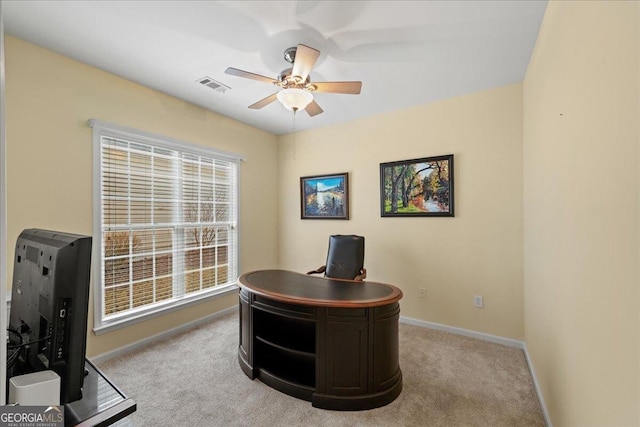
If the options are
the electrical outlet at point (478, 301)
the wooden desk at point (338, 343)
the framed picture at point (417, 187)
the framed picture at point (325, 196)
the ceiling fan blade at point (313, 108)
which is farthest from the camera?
the framed picture at point (325, 196)

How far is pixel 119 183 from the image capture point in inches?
112

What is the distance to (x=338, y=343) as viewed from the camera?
6.68ft

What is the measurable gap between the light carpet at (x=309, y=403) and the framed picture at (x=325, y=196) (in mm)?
1864

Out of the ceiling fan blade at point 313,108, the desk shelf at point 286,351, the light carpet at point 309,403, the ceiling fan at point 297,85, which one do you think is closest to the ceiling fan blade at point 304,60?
the ceiling fan at point 297,85

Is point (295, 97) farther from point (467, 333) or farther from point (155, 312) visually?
point (467, 333)

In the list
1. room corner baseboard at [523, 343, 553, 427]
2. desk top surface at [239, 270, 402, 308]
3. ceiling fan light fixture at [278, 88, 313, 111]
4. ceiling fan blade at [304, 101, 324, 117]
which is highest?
ceiling fan blade at [304, 101, 324, 117]

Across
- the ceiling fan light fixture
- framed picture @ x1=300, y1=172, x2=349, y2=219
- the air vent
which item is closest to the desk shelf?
the ceiling fan light fixture

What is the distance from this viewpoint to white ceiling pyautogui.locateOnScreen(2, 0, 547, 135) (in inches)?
74.7

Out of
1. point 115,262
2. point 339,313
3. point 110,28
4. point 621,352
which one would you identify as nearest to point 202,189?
point 115,262

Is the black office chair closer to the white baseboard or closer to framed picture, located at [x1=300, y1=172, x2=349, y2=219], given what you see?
framed picture, located at [x1=300, y1=172, x2=349, y2=219]

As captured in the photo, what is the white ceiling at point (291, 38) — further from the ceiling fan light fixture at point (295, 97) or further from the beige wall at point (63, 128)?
the ceiling fan light fixture at point (295, 97)

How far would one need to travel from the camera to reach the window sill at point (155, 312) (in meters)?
2.70

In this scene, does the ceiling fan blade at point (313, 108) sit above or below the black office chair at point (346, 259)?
above

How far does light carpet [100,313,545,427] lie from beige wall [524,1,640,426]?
38cm
